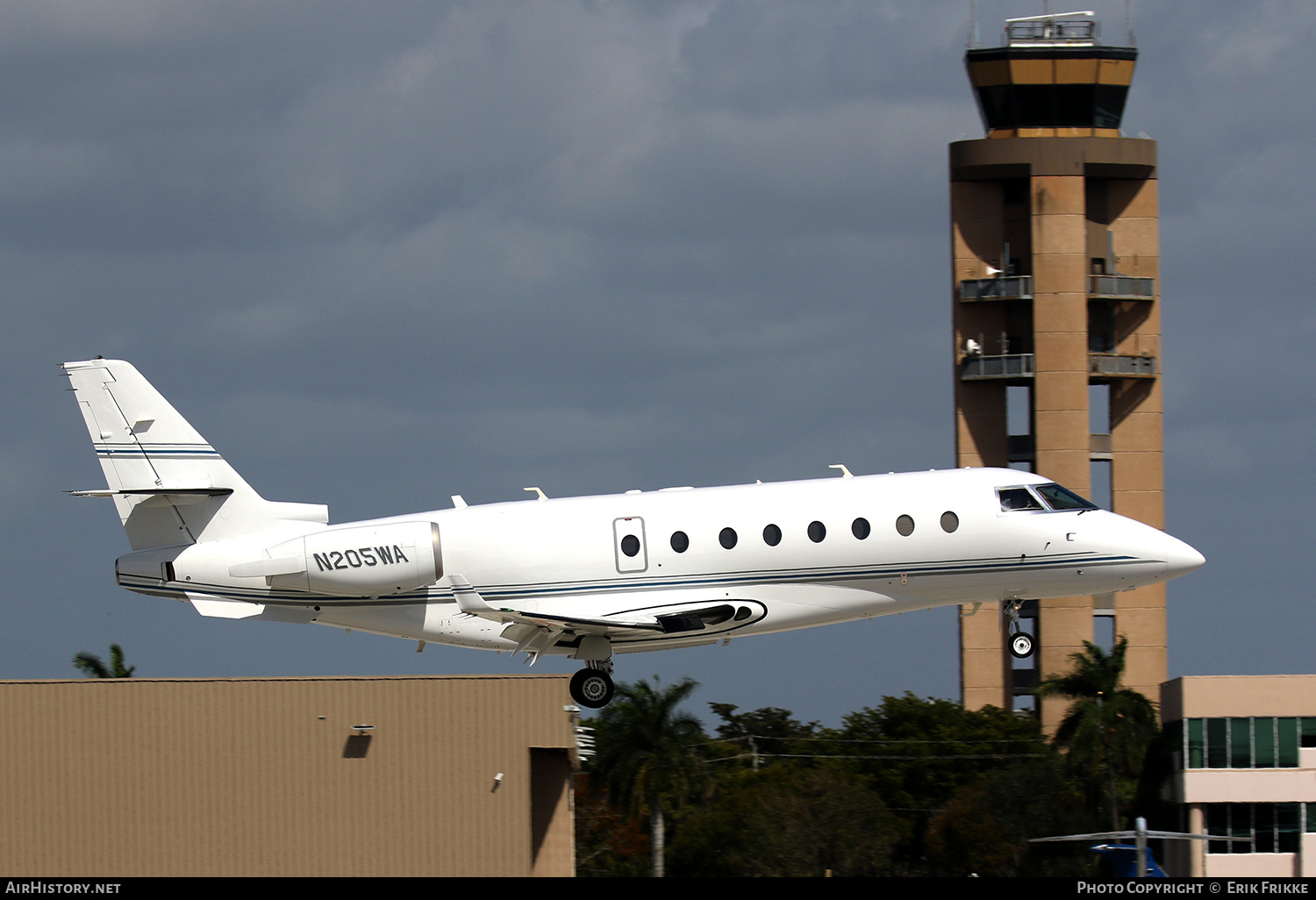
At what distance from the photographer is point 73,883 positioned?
51.0 ft

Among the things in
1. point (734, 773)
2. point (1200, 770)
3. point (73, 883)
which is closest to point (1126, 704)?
point (1200, 770)

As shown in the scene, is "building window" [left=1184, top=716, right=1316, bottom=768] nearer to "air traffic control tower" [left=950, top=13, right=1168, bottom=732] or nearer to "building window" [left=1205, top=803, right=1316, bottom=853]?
"building window" [left=1205, top=803, right=1316, bottom=853]

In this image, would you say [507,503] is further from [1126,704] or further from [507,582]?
[1126,704]

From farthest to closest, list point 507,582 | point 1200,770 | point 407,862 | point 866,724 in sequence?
point 866,724 < point 1200,770 < point 407,862 < point 507,582

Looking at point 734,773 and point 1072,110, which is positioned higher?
point 1072,110

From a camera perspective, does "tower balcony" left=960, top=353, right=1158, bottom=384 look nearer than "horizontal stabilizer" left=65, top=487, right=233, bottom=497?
No

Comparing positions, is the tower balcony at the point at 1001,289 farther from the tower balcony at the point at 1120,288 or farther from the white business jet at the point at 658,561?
the white business jet at the point at 658,561

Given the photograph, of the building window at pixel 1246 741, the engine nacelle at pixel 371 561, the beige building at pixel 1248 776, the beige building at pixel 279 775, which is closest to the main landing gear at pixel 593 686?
the engine nacelle at pixel 371 561

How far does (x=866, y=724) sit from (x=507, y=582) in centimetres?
6012

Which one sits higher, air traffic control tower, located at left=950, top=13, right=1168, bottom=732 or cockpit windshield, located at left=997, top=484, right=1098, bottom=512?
air traffic control tower, located at left=950, top=13, right=1168, bottom=732

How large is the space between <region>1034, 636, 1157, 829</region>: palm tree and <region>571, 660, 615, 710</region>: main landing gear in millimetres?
37848

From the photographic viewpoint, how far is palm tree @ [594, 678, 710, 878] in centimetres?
6525

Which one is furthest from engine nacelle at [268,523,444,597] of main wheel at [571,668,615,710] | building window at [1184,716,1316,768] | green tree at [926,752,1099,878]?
green tree at [926,752,1099,878]

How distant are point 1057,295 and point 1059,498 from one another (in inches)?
1933
